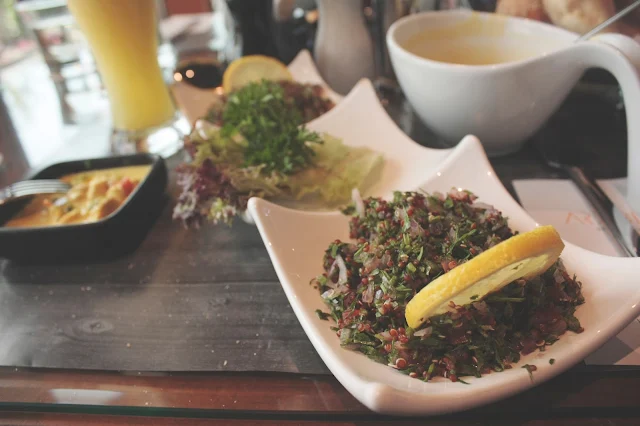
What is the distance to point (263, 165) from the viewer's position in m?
1.31

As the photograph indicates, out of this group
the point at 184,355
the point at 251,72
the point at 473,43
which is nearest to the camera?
the point at 184,355

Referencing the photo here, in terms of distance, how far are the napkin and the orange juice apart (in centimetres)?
138

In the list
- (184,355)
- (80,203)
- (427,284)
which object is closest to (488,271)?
(427,284)

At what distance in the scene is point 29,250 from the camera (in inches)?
47.8

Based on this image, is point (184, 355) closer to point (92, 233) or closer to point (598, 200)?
point (92, 233)

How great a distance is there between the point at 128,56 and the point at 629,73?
159 cm

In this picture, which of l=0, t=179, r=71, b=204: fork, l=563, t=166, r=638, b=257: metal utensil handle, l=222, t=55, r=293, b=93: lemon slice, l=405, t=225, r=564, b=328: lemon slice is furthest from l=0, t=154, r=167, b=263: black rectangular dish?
l=563, t=166, r=638, b=257: metal utensil handle

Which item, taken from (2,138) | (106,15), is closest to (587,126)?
(106,15)

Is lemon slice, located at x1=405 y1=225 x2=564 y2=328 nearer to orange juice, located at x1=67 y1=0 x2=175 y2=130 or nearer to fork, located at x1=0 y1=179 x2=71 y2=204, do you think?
fork, located at x1=0 y1=179 x2=71 y2=204

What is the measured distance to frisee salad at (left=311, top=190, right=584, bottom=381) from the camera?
29.6 inches

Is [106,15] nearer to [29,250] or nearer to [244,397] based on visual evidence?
[29,250]

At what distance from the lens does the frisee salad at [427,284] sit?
0.75 m

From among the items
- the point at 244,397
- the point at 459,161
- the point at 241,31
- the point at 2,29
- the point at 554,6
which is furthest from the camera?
the point at 2,29

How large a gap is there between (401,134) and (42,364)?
3.90 feet
